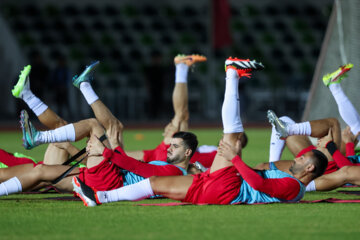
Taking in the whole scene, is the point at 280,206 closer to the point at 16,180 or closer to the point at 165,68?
the point at 16,180

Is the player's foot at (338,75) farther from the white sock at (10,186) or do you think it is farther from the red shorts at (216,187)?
the white sock at (10,186)

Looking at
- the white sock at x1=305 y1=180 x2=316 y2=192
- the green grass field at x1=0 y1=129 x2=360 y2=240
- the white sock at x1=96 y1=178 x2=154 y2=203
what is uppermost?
the white sock at x1=96 y1=178 x2=154 y2=203

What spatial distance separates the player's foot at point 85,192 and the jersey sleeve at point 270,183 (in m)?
1.20

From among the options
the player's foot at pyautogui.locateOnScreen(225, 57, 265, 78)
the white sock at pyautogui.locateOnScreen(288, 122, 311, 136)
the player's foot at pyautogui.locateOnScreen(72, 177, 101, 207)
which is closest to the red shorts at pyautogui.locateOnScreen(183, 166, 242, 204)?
the player's foot at pyautogui.locateOnScreen(72, 177, 101, 207)

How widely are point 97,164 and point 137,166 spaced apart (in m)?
0.35

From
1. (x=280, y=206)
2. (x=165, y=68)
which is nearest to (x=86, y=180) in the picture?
(x=280, y=206)

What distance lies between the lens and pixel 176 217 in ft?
16.1

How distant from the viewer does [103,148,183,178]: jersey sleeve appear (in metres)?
5.54

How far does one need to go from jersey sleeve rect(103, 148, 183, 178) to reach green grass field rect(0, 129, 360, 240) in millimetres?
300

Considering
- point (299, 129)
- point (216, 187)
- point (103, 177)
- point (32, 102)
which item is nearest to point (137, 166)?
point (103, 177)

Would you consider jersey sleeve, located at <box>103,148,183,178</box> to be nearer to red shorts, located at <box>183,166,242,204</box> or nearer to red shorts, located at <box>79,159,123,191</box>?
red shorts, located at <box>79,159,123,191</box>

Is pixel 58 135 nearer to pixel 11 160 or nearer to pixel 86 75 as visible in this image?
pixel 86 75

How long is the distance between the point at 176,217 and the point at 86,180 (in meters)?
1.11

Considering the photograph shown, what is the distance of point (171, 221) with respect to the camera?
4.73 meters
